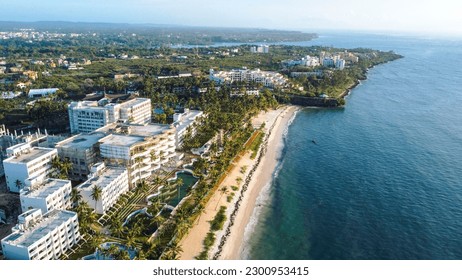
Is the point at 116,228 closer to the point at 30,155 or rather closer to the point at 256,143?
the point at 30,155

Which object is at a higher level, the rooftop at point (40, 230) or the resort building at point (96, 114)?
the resort building at point (96, 114)

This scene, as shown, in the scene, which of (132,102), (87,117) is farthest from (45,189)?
(132,102)

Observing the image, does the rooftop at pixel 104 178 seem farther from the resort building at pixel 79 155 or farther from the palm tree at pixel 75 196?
the resort building at pixel 79 155

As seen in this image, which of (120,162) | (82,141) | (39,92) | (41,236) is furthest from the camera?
(39,92)

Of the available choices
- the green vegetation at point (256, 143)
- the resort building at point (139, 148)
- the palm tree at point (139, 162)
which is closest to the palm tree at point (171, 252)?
the resort building at point (139, 148)

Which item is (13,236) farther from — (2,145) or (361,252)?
(361,252)

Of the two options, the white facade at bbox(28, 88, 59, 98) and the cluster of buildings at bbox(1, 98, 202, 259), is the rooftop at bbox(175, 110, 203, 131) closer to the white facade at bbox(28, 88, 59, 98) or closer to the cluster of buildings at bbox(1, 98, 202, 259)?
the cluster of buildings at bbox(1, 98, 202, 259)

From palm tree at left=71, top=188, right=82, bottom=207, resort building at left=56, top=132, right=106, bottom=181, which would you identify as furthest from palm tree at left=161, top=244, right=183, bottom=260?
resort building at left=56, top=132, right=106, bottom=181
